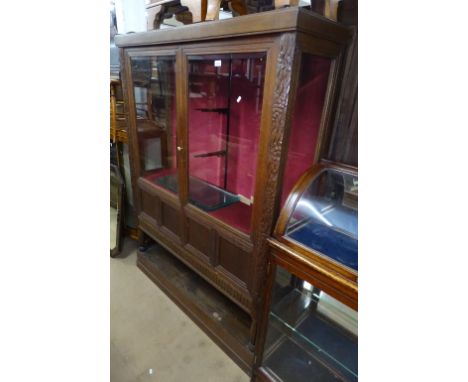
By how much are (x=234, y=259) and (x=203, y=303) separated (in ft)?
2.08

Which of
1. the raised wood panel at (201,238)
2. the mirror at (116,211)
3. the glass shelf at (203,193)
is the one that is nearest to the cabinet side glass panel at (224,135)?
the glass shelf at (203,193)

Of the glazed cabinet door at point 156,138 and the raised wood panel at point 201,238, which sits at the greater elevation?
the glazed cabinet door at point 156,138

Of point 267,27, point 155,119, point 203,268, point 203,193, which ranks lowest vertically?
point 203,268

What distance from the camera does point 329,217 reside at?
1.26 meters

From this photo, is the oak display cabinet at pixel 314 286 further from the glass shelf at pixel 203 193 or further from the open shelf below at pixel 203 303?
the glass shelf at pixel 203 193

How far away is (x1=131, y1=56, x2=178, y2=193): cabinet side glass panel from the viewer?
1.82m

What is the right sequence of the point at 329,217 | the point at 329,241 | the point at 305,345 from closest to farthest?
the point at 329,241 < the point at 329,217 < the point at 305,345

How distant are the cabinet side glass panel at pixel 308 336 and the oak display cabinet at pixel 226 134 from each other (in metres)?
0.13

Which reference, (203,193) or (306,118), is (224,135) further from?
(306,118)

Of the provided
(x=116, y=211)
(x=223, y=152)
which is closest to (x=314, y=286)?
(x=223, y=152)

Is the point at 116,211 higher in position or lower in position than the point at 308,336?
higher

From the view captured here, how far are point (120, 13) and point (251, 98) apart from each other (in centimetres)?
106

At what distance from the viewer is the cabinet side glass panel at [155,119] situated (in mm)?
1821

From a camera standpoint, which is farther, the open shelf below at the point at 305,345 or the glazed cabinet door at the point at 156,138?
the glazed cabinet door at the point at 156,138
